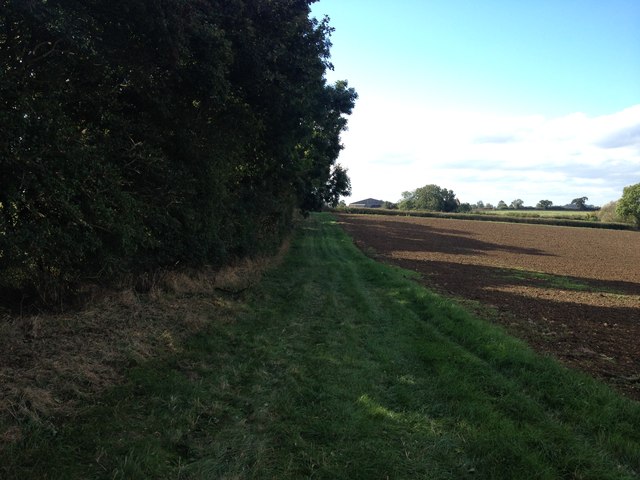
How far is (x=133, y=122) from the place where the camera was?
847cm

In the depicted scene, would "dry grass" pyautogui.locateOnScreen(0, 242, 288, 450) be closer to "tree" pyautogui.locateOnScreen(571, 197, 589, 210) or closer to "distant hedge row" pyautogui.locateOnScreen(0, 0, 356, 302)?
"distant hedge row" pyautogui.locateOnScreen(0, 0, 356, 302)

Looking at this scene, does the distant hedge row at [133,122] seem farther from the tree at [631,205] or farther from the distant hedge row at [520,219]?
the tree at [631,205]

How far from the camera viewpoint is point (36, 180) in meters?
5.67

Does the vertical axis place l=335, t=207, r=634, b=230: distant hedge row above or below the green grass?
above

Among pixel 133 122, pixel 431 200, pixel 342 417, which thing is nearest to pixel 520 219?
pixel 431 200

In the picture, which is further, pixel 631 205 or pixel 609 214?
pixel 609 214

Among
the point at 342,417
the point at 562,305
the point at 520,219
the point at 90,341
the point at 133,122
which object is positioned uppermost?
the point at 133,122

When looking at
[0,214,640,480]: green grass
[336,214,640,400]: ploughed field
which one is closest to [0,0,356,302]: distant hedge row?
[0,214,640,480]: green grass

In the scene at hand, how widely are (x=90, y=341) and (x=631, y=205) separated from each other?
124m

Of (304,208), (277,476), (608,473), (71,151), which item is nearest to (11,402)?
(277,476)

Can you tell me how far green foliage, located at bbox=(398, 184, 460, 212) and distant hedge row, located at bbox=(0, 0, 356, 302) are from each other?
153895 mm

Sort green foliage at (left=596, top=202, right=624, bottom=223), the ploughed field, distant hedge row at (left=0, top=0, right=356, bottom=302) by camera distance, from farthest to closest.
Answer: green foliage at (left=596, top=202, right=624, bottom=223)
the ploughed field
distant hedge row at (left=0, top=0, right=356, bottom=302)

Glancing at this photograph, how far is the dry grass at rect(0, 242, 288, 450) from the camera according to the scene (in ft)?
14.2

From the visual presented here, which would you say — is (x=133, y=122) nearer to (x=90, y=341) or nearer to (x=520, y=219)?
(x=90, y=341)
